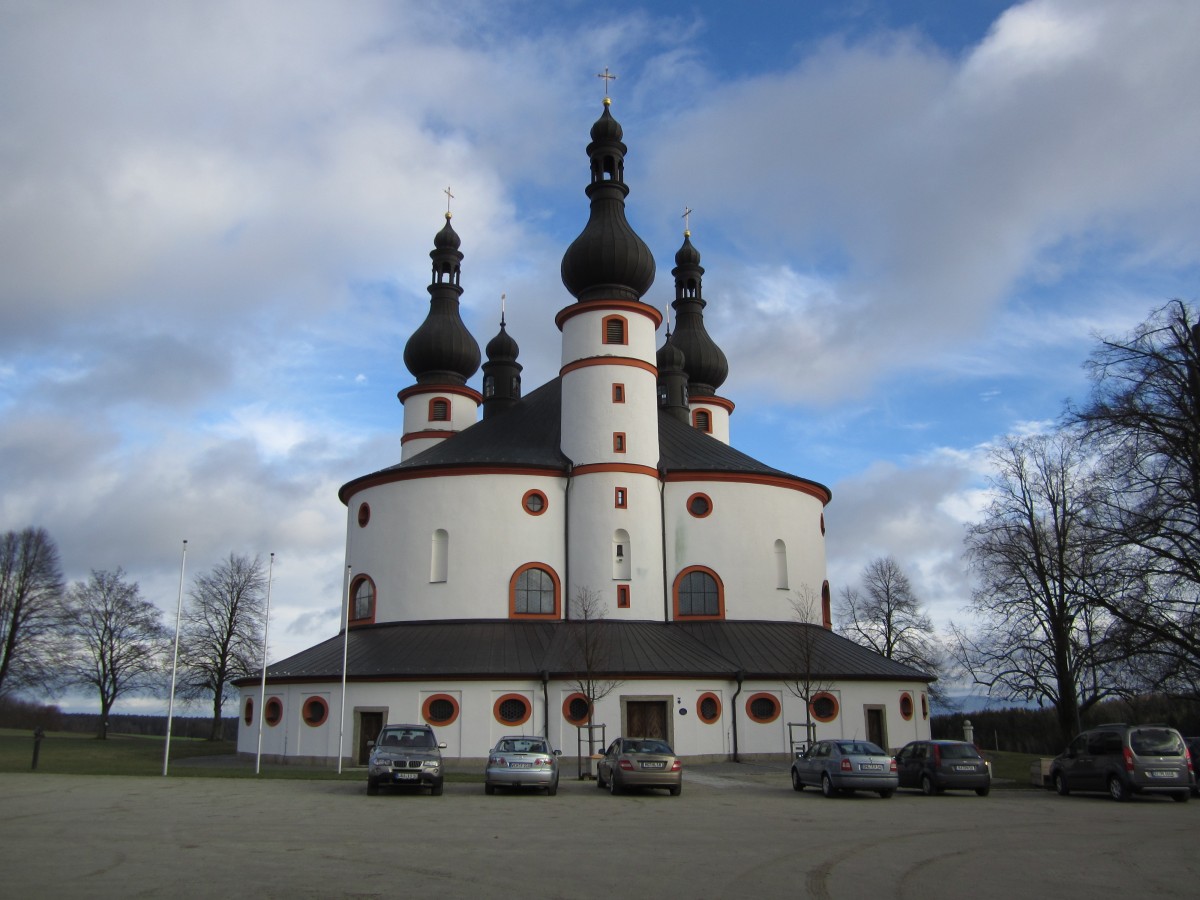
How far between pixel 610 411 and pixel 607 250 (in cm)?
604

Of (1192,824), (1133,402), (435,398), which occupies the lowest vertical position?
(1192,824)

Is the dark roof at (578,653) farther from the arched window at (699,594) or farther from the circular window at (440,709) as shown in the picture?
the circular window at (440,709)

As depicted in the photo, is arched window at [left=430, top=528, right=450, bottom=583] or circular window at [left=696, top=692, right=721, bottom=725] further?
arched window at [left=430, top=528, right=450, bottom=583]

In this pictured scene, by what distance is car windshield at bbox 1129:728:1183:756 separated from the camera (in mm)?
20844

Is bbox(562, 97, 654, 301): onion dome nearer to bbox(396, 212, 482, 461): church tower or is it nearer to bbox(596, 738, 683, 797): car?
bbox(396, 212, 482, 461): church tower

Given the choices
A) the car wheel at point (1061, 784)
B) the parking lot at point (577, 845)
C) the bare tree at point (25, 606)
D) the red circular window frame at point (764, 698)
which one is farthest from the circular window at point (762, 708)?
the bare tree at point (25, 606)

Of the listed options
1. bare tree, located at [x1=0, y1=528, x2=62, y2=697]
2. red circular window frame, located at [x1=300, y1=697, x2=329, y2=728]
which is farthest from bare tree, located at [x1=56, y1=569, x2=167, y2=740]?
red circular window frame, located at [x1=300, y1=697, x2=329, y2=728]

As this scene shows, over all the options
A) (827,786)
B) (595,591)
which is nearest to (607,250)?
(595,591)

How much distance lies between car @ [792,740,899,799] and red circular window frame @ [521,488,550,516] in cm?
1614

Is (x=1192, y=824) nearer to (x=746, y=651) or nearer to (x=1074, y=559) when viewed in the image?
(x=1074, y=559)

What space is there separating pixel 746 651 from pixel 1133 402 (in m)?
15.9

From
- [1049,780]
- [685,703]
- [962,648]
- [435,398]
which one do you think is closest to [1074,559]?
[1049,780]

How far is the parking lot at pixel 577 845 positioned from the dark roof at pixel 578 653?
10.5 meters

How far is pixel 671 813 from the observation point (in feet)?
58.8
